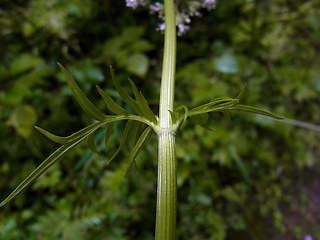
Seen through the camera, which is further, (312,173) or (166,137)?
(312,173)

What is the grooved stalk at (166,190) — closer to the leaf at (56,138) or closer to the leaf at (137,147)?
the leaf at (137,147)

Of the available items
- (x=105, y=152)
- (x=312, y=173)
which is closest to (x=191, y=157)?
(x=105, y=152)

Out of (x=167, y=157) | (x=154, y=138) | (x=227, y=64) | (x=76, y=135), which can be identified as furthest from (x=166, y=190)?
(x=227, y=64)

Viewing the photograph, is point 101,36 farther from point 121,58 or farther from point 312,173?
point 312,173

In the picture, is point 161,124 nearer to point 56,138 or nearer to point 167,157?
point 167,157

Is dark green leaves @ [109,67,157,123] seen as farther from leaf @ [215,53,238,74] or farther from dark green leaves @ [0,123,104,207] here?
leaf @ [215,53,238,74]

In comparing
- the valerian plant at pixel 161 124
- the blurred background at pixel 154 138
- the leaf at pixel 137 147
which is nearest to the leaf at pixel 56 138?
the valerian plant at pixel 161 124
